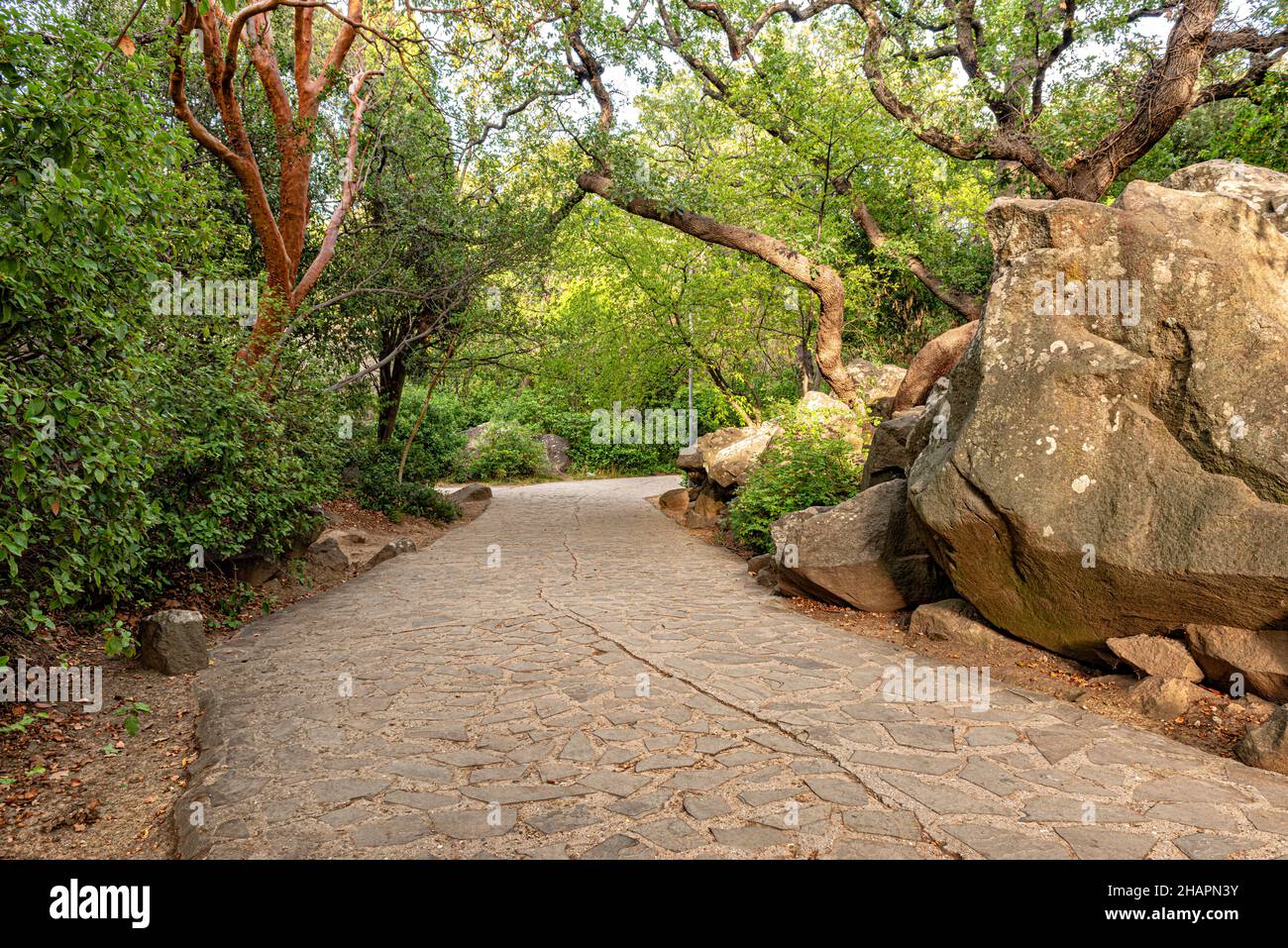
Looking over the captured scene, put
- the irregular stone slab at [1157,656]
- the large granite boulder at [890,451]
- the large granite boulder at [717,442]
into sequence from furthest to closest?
the large granite boulder at [717,442] < the large granite boulder at [890,451] < the irregular stone slab at [1157,656]

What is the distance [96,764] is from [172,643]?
1817 millimetres

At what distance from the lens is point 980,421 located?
6184 mm

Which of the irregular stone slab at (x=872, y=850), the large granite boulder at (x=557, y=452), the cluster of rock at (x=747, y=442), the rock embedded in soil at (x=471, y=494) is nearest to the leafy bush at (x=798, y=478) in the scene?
the cluster of rock at (x=747, y=442)

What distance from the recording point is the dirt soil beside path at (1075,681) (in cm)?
480

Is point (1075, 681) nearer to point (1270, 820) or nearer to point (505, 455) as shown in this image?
point (1270, 820)

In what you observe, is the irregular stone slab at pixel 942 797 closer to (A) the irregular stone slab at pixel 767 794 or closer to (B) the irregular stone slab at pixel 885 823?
(B) the irregular stone slab at pixel 885 823

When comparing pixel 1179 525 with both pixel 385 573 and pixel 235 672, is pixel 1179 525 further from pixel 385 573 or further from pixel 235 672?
pixel 385 573

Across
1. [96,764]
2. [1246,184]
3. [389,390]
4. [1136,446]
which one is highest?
[1246,184]

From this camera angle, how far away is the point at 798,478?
1128 centimetres

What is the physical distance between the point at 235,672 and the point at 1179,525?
740 cm

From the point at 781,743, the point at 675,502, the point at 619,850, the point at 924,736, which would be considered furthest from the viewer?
the point at 675,502

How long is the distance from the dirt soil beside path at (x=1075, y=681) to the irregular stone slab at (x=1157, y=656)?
16 centimetres

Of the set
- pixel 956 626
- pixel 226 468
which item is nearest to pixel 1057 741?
pixel 956 626
